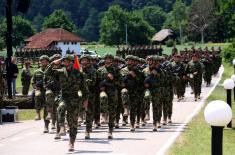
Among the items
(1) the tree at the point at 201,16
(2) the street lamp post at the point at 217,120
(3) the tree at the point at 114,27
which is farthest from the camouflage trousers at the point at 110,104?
(1) the tree at the point at 201,16

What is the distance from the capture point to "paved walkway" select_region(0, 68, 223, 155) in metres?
13.5

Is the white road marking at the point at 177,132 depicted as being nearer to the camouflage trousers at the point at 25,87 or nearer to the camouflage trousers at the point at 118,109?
the camouflage trousers at the point at 118,109

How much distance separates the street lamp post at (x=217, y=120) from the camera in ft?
23.0

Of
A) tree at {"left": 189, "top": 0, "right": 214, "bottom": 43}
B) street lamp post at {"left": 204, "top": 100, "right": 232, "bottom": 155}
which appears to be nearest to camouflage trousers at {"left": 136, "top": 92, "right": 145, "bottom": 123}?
street lamp post at {"left": 204, "top": 100, "right": 232, "bottom": 155}

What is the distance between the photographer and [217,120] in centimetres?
714

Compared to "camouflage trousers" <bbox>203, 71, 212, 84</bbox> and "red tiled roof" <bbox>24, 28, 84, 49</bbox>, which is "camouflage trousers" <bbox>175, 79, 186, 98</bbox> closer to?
"camouflage trousers" <bbox>203, 71, 212, 84</bbox>

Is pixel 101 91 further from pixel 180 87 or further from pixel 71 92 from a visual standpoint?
pixel 180 87

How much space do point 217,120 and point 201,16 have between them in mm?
155626

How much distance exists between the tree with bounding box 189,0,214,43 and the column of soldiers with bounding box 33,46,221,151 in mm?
128796

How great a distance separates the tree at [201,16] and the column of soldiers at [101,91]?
128796 mm

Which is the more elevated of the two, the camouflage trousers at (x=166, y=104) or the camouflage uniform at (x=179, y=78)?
the camouflage uniform at (x=179, y=78)

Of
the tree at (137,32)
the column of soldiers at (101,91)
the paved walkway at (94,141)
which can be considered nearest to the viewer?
the paved walkway at (94,141)

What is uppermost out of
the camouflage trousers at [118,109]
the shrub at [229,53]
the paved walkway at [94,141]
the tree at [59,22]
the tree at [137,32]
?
the tree at [59,22]

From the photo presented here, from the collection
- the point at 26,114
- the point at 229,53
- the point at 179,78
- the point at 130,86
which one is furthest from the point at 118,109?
the point at 229,53
